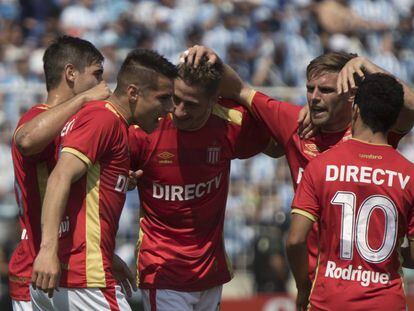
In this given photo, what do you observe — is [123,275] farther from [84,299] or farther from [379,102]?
[379,102]

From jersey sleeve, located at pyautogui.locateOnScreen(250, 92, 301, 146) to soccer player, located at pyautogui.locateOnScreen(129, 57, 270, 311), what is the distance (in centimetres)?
21

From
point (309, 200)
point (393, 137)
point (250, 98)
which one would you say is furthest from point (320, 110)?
point (309, 200)

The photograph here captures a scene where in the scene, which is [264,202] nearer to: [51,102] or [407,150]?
[407,150]

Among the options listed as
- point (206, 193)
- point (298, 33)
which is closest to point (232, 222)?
point (298, 33)

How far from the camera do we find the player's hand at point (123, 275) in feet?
24.5

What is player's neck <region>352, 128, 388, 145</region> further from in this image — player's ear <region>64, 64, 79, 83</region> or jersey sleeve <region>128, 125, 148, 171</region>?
player's ear <region>64, 64, 79, 83</region>

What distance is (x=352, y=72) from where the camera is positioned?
7113mm

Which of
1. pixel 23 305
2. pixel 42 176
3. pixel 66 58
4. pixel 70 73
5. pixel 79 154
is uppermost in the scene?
pixel 66 58

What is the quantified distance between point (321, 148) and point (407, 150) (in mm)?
7724

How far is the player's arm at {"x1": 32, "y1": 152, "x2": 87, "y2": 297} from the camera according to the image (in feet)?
→ 20.2

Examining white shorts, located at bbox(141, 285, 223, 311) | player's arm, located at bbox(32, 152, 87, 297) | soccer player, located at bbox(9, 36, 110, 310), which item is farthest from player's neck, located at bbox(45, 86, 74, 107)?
white shorts, located at bbox(141, 285, 223, 311)

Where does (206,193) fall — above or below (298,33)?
below

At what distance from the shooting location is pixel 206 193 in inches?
307

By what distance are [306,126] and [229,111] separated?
0.79m
